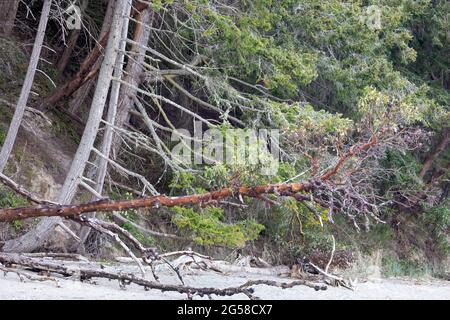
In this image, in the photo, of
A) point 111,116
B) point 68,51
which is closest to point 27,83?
point 111,116

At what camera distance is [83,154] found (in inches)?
506

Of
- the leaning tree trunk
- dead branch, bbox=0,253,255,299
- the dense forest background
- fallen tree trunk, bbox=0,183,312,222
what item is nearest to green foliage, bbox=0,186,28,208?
the dense forest background

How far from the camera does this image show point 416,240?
22.2m

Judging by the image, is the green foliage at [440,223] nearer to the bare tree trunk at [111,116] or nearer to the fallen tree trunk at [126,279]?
the bare tree trunk at [111,116]

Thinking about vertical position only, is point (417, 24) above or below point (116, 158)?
above

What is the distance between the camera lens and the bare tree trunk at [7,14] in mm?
16339

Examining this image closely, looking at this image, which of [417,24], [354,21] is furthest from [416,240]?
[354,21]

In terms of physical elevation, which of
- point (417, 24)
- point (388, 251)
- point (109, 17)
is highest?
point (417, 24)

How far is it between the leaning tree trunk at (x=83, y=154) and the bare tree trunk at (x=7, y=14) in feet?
13.9

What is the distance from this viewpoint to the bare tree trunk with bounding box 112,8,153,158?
14445 mm

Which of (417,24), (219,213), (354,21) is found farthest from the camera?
(417,24)
